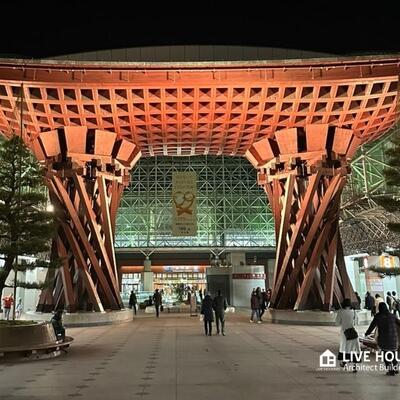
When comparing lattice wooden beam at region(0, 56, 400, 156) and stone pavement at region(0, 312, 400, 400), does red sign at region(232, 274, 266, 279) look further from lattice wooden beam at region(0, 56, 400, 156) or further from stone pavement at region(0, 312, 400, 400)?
stone pavement at region(0, 312, 400, 400)

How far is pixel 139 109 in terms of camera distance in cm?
1959

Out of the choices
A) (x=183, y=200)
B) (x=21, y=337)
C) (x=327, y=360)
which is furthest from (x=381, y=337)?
(x=183, y=200)

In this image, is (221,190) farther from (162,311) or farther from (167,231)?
(162,311)

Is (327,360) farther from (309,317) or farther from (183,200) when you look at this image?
(183,200)

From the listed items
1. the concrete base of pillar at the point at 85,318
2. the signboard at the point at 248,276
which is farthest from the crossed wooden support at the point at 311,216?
the signboard at the point at 248,276

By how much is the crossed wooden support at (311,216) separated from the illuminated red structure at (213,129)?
47 millimetres

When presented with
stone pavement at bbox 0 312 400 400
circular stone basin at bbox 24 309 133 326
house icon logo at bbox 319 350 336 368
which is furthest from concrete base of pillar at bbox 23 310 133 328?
house icon logo at bbox 319 350 336 368

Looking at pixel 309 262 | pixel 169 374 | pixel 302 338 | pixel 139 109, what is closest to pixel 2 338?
pixel 169 374

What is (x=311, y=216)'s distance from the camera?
20109mm

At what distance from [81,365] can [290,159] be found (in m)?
13.4

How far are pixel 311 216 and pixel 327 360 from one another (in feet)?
35.9

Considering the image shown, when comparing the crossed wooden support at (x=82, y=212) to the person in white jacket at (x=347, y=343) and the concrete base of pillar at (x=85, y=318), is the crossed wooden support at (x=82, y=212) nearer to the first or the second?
the concrete base of pillar at (x=85, y=318)

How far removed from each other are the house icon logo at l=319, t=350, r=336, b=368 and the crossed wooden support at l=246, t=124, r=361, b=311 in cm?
899

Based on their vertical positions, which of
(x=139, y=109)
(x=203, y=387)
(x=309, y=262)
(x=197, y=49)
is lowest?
(x=203, y=387)
